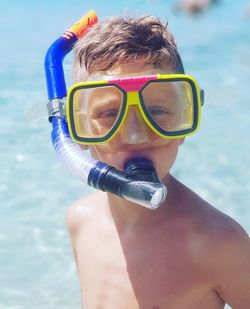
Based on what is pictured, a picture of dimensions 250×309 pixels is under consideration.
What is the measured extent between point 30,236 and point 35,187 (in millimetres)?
600

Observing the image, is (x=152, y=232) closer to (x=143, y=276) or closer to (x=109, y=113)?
(x=143, y=276)

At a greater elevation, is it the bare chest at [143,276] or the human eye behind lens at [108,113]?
the human eye behind lens at [108,113]

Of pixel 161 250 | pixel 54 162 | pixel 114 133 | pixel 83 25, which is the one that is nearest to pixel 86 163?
pixel 114 133

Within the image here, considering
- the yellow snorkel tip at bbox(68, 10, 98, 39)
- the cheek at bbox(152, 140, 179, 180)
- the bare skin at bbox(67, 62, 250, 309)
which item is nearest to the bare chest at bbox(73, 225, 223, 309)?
the bare skin at bbox(67, 62, 250, 309)

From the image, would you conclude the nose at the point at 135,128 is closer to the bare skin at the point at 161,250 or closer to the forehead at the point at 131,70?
the bare skin at the point at 161,250

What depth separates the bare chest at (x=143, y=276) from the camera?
2.37 meters

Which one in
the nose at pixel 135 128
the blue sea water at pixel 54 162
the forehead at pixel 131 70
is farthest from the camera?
the blue sea water at pixel 54 162

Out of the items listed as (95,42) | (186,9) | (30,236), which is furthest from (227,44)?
(95,42)

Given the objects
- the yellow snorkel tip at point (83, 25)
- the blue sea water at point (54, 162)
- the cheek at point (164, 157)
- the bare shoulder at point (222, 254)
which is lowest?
the blue sea water at point (54, 162)

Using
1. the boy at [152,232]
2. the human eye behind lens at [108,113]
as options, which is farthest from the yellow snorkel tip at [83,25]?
the human eye behind lens at [108,113]

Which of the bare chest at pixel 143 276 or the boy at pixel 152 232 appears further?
the bare chest at pixel 143 276

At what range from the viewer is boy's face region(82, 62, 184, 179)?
2.14 meters

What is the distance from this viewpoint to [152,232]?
2459mm

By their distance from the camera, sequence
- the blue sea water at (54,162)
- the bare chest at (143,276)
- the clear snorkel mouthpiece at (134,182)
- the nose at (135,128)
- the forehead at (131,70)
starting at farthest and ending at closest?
the blue sea water at (54,162), the bare chest at (143,276), the forehead at (131,70), the nose at (135,128), the clear snorkel mouthpiece at (134,182)
